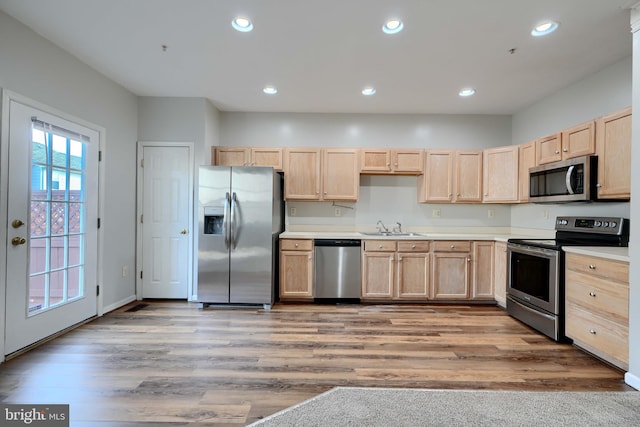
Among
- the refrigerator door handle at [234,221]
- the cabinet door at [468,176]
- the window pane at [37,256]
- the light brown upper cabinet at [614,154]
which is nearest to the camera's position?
the light brown upper cabinet at [614,154]

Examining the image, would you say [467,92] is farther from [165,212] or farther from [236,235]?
[165,212]

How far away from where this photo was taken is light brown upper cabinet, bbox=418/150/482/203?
4.17 meters

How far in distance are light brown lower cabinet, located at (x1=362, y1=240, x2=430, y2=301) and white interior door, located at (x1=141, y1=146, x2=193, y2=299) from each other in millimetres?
2332

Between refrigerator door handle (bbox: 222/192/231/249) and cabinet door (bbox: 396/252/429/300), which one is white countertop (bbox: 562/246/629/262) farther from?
refrigerator door handle (bbox: 222/192/231/249)

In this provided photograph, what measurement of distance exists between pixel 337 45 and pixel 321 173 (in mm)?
1791

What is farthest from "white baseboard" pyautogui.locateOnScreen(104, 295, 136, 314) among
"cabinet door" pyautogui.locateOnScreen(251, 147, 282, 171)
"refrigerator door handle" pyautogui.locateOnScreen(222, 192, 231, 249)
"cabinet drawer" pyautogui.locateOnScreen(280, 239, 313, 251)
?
"cabinet door" pyautogui.locateOnScreen(251, 147, 282, 171)

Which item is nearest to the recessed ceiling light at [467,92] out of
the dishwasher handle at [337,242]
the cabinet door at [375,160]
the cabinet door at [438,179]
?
the cabinet door at [438,179]

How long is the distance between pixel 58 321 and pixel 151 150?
2.12 meters

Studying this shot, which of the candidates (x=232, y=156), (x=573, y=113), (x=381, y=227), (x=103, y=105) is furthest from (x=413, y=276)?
(x=103, y=105)

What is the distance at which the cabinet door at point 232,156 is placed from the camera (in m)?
4.19

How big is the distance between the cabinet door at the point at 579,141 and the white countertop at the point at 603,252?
88cm

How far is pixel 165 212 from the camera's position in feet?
12.8

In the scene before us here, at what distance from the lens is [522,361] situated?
2.43 m

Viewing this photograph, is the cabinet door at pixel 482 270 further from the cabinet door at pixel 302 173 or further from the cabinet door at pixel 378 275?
the cabinet door at pixel 302 173
